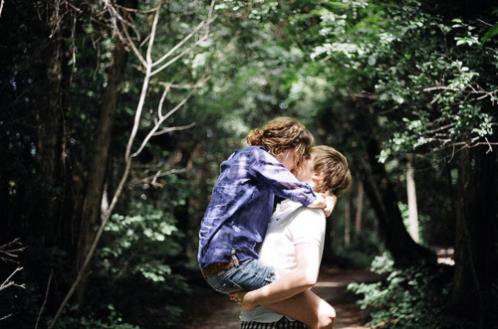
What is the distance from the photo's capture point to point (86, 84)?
29.9 feet

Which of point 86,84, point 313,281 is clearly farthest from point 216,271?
point 86,84

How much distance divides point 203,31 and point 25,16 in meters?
2.64

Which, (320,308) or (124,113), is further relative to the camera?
(124,113)

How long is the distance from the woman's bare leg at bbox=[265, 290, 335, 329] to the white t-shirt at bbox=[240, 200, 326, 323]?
0.07 meters

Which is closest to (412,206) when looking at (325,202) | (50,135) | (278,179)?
(50,135)

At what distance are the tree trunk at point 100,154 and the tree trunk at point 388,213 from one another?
4871 millimetres

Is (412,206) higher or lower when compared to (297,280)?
lower

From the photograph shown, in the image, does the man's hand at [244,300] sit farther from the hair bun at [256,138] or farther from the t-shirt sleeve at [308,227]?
the hair bun at [256,138]

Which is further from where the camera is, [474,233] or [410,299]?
[410,299]

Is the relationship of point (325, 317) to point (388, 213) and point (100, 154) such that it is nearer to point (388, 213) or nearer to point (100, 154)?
point (100, 154)

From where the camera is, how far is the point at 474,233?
6.93 m

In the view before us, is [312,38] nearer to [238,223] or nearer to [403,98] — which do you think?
[403,98]

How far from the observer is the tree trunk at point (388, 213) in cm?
1011

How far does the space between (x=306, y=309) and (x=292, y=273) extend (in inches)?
8.7
